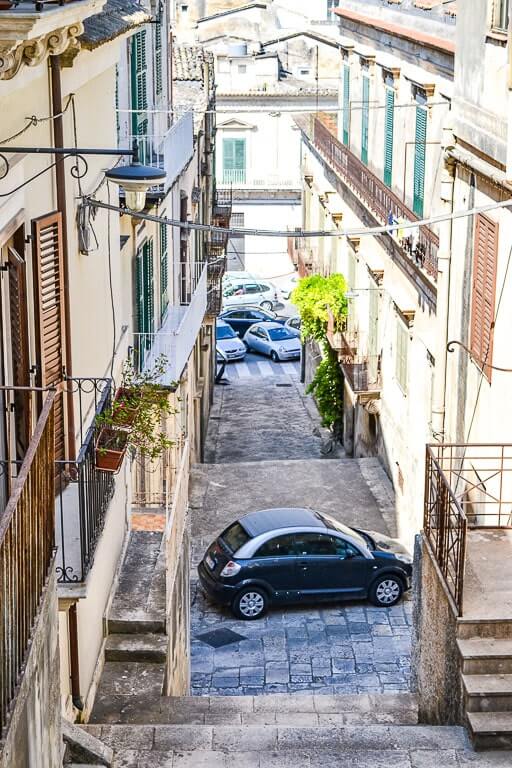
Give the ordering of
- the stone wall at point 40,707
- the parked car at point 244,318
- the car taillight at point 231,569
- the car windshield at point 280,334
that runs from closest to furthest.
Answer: the stone wall at point 40,707
the car taillight at point 231,569
the car windshield at point 280,334
the parked car at point 244,318

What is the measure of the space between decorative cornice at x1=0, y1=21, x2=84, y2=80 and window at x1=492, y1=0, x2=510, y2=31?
7.47 m

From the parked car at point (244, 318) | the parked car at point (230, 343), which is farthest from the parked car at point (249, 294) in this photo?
the parked car at point (230, 343)

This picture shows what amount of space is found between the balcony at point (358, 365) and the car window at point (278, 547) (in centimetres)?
696

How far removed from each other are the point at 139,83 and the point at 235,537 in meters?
7.52

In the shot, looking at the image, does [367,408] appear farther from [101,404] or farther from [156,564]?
[101,404]

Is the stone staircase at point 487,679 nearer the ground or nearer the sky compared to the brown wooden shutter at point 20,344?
nearer the ground

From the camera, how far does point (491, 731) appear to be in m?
9.84

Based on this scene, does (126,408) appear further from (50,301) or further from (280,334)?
(280,334)

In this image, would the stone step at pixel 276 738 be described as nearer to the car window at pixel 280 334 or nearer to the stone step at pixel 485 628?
the stone step at pixel 485 628

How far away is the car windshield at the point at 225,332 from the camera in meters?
48.2

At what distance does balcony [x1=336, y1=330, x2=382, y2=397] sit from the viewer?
2675 centimetres

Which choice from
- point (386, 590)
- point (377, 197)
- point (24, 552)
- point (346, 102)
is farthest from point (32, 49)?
point (346, 102)

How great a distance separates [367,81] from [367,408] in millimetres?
7439

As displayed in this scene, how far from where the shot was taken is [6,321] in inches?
340
